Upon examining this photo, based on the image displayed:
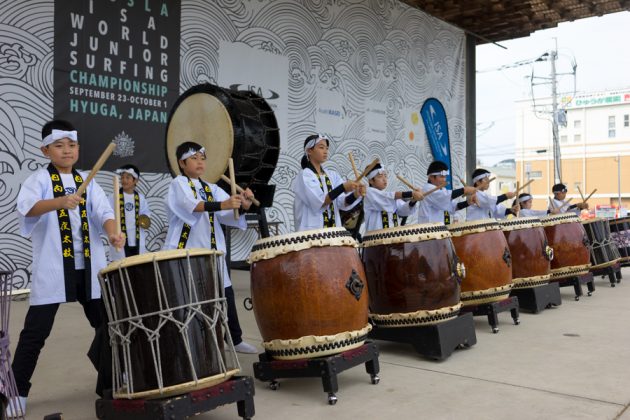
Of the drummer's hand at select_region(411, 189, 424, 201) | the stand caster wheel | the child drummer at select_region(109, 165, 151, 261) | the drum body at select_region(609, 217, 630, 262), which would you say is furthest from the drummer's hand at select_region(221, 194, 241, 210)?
the drum body at select_region(609, 217, 630, 262)

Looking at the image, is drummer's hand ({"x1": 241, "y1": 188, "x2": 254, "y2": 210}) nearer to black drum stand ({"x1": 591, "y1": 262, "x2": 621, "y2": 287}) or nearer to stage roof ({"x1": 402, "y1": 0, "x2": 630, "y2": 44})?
black drum stand ({"x1": 591, "y1": 262, "x2": 621, "y2": 287})

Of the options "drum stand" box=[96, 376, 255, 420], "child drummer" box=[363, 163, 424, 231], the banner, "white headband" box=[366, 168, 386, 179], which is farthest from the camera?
the banner

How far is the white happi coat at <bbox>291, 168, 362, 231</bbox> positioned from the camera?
317cm

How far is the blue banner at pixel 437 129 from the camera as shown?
914 cm

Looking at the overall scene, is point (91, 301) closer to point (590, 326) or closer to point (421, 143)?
point (590, 326)

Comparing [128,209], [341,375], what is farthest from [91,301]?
[128,209]

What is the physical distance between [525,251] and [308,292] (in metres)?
2.35

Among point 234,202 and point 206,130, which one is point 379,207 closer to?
point 206,130

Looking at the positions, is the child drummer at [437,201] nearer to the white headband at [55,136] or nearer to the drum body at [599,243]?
the drum body at [599,243]

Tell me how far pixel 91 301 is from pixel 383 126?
633 cm

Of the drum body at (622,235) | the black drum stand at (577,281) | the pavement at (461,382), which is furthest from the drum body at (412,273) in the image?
the drum body at (622,235)

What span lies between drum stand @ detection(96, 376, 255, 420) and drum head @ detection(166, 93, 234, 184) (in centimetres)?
153

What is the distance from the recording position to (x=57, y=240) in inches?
93.0

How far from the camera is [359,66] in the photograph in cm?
792
